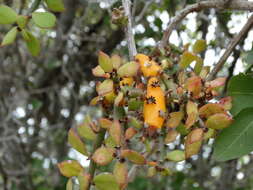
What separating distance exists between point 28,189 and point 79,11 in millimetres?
994

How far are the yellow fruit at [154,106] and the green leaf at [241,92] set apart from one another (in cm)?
21

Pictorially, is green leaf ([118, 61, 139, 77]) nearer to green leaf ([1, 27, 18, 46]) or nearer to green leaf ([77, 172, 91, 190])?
green leaf ([77, 172, 91, 190])

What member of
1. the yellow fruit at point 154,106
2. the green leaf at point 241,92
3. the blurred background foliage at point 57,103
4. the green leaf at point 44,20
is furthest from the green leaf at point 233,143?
the blurred background foliage at point 57,103

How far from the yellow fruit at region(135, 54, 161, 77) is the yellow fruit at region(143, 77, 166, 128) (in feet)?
0.07

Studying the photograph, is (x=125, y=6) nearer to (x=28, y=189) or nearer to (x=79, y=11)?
(x=28, y=189)

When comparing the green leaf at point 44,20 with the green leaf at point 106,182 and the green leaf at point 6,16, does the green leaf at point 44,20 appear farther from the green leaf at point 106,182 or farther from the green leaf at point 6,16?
the green leaf at point 106,182

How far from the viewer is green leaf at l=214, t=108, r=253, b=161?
27.9 inches

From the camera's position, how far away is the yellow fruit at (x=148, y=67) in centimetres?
61

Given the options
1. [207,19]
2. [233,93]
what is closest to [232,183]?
[207,19]

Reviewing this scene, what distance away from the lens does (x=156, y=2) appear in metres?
1.73

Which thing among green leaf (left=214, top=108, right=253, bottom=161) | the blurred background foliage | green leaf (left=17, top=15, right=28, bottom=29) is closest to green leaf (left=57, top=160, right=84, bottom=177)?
green leaf (left=214, top=108, right=253, bottom=161)

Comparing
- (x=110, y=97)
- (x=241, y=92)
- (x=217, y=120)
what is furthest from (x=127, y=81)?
(x=241, y=92)

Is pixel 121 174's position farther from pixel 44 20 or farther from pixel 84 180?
pixel 44 20

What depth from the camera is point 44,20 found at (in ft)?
2.74
